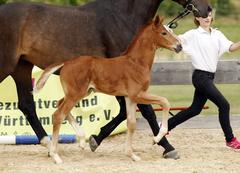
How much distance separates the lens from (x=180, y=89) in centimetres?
1609

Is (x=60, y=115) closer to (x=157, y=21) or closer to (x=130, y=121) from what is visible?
(x=130, y=121)

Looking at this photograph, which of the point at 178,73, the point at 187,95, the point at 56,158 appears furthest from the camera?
the point at 187,95

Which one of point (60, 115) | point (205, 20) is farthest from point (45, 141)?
point (205, 20)

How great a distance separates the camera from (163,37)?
8367mm

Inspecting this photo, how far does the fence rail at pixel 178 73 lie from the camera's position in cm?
1095

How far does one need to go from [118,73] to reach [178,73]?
2.73m

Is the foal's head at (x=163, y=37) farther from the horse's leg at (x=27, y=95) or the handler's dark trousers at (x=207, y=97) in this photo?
the horse's leg at (x=27, y=95)

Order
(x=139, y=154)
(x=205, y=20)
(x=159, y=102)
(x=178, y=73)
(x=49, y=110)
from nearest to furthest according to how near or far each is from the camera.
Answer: (x=159, y=102)
(x=205, y=20)
(x=139, y=154)
(x=49, y=110)
(x=178, y=73)

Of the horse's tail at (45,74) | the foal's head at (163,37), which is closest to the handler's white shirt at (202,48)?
the foal's head at (163,37)

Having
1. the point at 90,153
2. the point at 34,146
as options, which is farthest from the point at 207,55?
the point at 34,146

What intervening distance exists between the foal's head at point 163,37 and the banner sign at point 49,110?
6.91ft

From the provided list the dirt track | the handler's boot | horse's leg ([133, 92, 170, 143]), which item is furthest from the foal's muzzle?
the handler's boot

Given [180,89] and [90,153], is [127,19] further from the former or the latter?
[180,89]

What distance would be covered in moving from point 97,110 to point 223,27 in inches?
526
